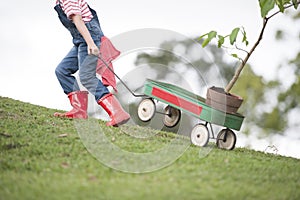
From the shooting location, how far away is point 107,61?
15.7 feet

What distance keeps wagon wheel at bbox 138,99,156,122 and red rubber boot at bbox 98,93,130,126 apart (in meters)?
0.15

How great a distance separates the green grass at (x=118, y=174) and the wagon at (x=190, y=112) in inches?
9.7

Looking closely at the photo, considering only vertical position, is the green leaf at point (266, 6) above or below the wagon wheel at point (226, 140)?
above

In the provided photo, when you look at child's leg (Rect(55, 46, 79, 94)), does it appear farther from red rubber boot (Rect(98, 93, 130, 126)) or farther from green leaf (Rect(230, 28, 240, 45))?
green leaf (Rect(230, 28, 240, 45))

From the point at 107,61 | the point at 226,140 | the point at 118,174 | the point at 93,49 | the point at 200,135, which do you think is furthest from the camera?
the point at 107,61

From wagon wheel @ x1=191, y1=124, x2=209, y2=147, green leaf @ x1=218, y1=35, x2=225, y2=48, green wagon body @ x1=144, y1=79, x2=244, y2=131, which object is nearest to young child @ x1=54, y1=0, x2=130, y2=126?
green wagon body @ x1=144, y1=79, x2=244, y2=131

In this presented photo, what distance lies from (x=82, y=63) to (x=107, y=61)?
260 millimetres

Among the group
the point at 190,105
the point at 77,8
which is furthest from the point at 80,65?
the point at 190,105

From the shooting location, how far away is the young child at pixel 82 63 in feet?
15.1

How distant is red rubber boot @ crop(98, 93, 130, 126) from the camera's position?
467 centimetres

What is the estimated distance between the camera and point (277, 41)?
40.8ft

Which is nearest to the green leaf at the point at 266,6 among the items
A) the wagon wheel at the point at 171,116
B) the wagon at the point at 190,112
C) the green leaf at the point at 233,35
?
the green leaf at the point at 233,35

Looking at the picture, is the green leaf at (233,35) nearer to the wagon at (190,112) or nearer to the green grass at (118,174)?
the wagon at (190,112)

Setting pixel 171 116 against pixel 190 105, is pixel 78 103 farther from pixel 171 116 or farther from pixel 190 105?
pixel 190 105
